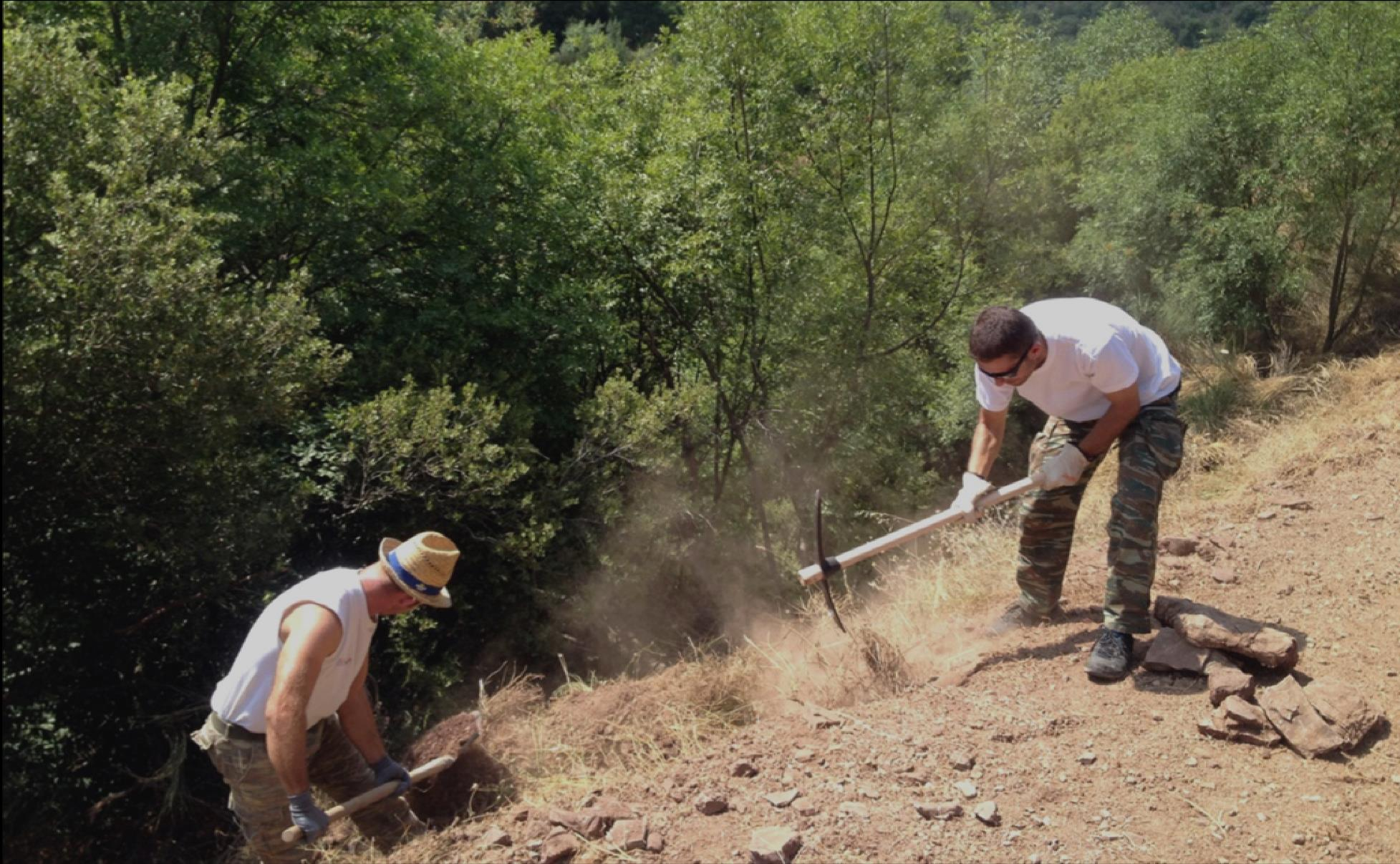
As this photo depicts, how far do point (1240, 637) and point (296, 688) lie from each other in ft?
12.2

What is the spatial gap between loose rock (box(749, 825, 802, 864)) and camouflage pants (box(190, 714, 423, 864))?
1655 mm

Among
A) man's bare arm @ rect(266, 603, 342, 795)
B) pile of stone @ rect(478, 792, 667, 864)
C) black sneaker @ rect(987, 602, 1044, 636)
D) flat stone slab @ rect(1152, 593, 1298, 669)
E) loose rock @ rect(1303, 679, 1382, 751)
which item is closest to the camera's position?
man's bare arm @ rect(266, 603, 342, 795)

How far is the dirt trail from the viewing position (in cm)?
349

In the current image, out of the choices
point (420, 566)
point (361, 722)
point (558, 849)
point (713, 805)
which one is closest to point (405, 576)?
point (420, 566)

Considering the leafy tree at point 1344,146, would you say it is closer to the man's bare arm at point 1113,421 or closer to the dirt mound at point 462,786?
the man's bare arm at point 1113,421

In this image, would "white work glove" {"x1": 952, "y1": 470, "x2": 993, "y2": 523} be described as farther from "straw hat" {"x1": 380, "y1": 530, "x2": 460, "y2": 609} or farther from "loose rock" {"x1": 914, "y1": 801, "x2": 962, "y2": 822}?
"straw hat" {"x1": 380, "y1": 530, "x2": 460, "y2": 609}

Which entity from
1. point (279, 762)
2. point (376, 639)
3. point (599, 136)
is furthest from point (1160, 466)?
point (599, 136)

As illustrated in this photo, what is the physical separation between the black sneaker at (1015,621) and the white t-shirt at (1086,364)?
1.10 metres

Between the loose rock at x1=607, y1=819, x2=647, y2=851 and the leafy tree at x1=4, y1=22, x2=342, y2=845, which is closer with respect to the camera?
the loose rock at x1=607, y1=819, x2=647, y2=851

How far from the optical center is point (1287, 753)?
12.7 ft

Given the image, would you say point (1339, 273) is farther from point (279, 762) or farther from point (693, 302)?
point (279, 762)

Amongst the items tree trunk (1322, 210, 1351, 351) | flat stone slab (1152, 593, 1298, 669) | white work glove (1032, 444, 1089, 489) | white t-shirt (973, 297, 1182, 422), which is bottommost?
tree trunk (1322, 210, 1351, 351)

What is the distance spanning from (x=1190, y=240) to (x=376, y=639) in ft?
43.0

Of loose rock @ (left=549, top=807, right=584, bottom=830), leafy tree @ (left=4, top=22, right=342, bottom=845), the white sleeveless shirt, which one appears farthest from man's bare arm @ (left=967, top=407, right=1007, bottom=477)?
leafy tree @ (left=4, top=22, right=342, bottom=845)
